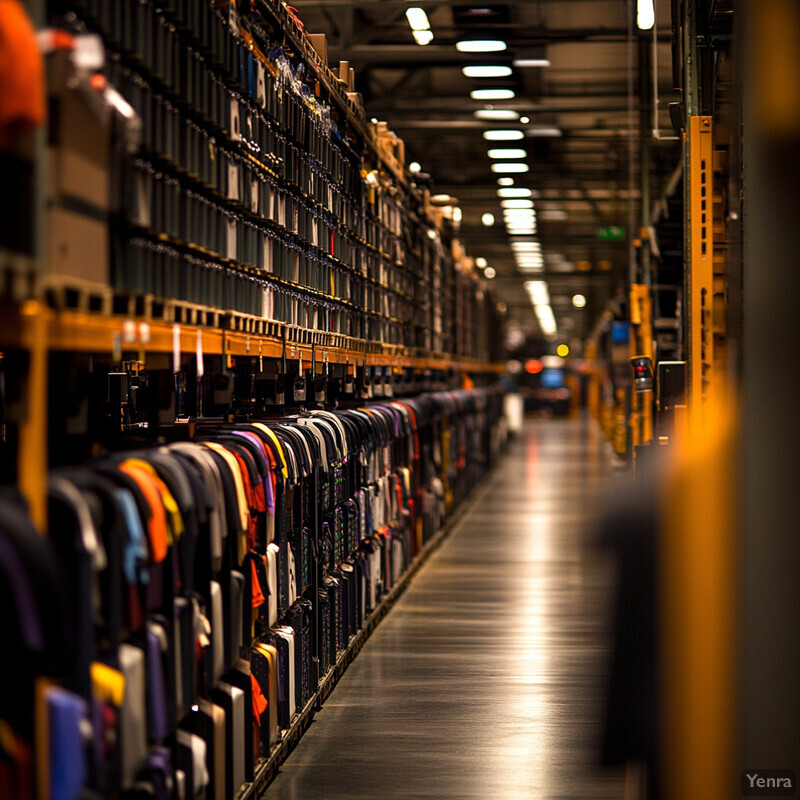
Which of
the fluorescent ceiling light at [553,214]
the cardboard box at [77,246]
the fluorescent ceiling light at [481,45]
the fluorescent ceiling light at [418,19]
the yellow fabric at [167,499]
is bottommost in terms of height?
the yellow fabric at [167,499]

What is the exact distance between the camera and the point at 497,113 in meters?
17.9

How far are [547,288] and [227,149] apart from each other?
45158 mm

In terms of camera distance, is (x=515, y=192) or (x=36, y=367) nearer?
(x=36, y=367)

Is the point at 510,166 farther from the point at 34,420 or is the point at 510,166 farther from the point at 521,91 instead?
the point at 34,420

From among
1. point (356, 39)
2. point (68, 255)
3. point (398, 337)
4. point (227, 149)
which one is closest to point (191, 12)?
point (227, 149)

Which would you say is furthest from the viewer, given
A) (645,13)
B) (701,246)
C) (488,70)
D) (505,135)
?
(505,135)

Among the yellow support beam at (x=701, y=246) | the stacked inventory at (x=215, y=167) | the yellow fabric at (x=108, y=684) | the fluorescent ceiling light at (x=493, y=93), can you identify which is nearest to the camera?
the yellow fabric at (x=108, y=684)

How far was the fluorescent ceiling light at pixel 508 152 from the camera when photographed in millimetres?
20938

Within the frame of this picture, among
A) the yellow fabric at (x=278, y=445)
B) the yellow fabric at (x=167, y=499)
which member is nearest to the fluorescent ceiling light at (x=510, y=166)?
the yellow fabric at (x=278, y=445)

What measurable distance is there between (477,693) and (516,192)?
19379 millimetres

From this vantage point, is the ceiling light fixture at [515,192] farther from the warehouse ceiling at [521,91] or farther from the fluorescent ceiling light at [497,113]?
the fluorescent ceiling light at [497,113]

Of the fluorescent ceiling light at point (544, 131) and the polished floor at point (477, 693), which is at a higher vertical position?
the fluorescent ceiling light at point (544, 131)

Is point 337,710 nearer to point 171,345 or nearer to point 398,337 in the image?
point 171,345

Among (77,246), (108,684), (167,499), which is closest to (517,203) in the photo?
(167,499)
